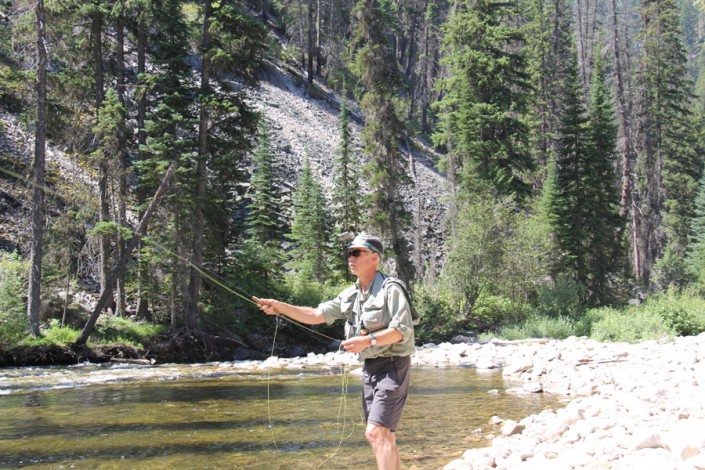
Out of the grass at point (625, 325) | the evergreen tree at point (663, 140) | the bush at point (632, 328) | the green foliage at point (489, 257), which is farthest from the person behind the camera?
the evergreen tree at point (663, 140)

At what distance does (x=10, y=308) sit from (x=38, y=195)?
3706mm

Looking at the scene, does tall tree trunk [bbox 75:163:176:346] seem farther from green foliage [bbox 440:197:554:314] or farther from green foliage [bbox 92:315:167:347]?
green foliage [bbox 440:197:554:314]

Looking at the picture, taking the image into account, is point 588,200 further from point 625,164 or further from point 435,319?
point 435,319

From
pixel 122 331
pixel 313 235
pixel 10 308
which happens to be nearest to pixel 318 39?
pixel 313 235

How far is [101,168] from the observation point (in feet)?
72.1

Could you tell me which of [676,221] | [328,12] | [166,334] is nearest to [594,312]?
[166,334]

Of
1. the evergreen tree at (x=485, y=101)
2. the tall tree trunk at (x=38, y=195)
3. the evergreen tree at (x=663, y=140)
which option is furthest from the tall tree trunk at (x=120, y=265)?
the evergreen tree at (x=663, y=140)

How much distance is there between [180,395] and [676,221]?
1803 inches

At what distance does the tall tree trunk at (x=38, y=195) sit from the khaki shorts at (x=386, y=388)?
1598cm

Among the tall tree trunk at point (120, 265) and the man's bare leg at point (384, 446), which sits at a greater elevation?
the tall tree trunk at point (120, 265)

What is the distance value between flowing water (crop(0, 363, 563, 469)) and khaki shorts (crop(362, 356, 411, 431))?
2364mm

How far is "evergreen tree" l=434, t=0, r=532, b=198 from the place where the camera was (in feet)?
97.4

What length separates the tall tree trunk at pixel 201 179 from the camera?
2145cm

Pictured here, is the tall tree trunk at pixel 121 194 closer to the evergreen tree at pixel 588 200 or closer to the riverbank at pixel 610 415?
the riverbank at pixel 610 415
